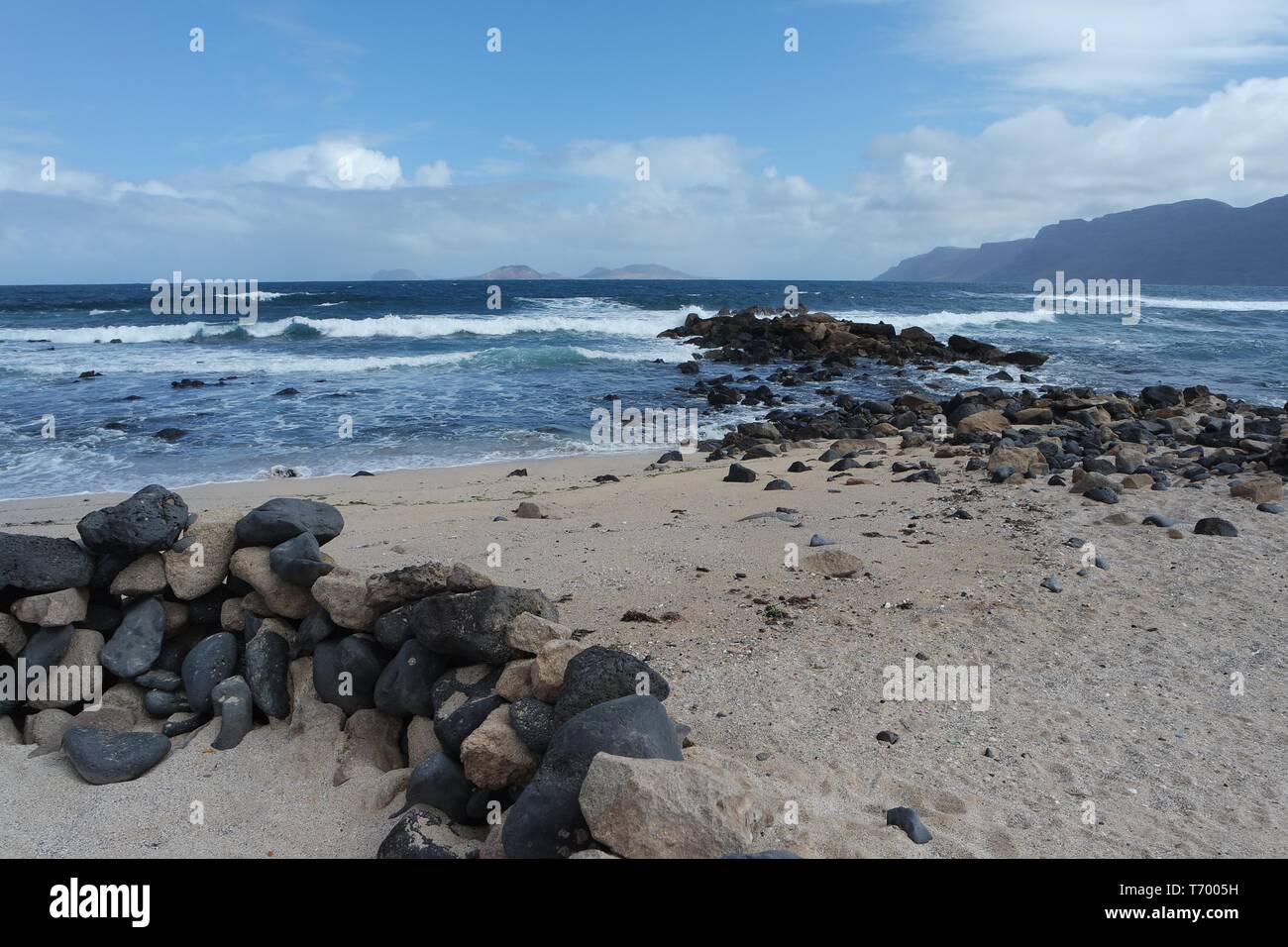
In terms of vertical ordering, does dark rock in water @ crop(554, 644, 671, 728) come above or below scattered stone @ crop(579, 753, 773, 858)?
above

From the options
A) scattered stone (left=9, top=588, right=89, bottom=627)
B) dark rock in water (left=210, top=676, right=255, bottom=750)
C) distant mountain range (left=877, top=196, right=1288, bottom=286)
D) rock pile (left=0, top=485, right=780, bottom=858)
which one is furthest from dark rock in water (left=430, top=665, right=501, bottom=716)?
distant mountain range (left=877, top=196, right=1288, bottom=286)

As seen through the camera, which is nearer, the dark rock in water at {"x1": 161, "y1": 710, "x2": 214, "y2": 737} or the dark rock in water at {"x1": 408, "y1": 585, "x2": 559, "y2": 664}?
the dark rock in water at {"x1": 408, "y1": 585, "x2": 559, "y2": 664}

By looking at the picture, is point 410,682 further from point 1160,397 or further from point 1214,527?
point 1160,397

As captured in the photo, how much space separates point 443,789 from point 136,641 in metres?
2.31

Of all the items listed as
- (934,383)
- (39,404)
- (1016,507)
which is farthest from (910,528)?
(39,404)

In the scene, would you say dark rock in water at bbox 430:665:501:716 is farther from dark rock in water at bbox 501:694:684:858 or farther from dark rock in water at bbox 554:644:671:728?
dark rock in water at bbox 501:694:684:858

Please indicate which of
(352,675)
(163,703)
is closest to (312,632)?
(352,675)

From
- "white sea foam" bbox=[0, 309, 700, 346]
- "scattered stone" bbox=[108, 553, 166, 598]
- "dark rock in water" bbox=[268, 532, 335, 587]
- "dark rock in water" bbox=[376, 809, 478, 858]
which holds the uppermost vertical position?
"white sea foam" bbox=[0, 309, 700, 346]

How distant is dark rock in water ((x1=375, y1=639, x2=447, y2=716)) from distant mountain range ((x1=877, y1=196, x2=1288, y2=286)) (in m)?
148

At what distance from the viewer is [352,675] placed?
4309mm

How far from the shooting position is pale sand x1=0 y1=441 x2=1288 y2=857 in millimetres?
3676
